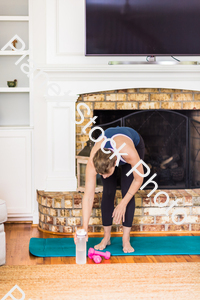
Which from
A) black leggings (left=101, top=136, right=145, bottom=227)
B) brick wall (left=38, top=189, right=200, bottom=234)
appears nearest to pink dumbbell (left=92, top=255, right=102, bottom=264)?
black leggings (left=101, top=136, right=145, bottom=227)

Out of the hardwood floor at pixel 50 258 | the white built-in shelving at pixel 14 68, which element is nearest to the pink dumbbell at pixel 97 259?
the hardwood floor at pixel 50 258

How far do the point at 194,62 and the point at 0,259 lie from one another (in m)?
2.08

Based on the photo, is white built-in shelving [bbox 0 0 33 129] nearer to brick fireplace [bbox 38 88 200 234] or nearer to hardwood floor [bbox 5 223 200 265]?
brick fireplace [bbox 38 88 200 234]

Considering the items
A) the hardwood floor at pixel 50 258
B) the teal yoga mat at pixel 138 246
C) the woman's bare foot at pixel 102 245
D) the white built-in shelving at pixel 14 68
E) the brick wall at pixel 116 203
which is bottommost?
the hardwood floor at pixel 50 258

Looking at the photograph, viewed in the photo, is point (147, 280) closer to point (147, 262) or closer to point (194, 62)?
point (147, 262)

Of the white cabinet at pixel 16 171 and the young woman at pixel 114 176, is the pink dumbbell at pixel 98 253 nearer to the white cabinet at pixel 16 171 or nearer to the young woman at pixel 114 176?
the young woman at pixel 114 176

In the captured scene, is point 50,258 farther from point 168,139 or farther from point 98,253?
point 168,139

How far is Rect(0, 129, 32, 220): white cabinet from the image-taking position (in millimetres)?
3172

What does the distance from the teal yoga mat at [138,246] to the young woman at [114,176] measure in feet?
0.34

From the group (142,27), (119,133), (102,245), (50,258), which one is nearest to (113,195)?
(102,245)

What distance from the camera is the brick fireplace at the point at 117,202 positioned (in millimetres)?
2943

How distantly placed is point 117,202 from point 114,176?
1.38 ft

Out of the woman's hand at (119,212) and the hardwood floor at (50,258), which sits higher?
the woman's hand at (119,212)

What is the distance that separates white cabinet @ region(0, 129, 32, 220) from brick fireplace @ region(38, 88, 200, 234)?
197mm
